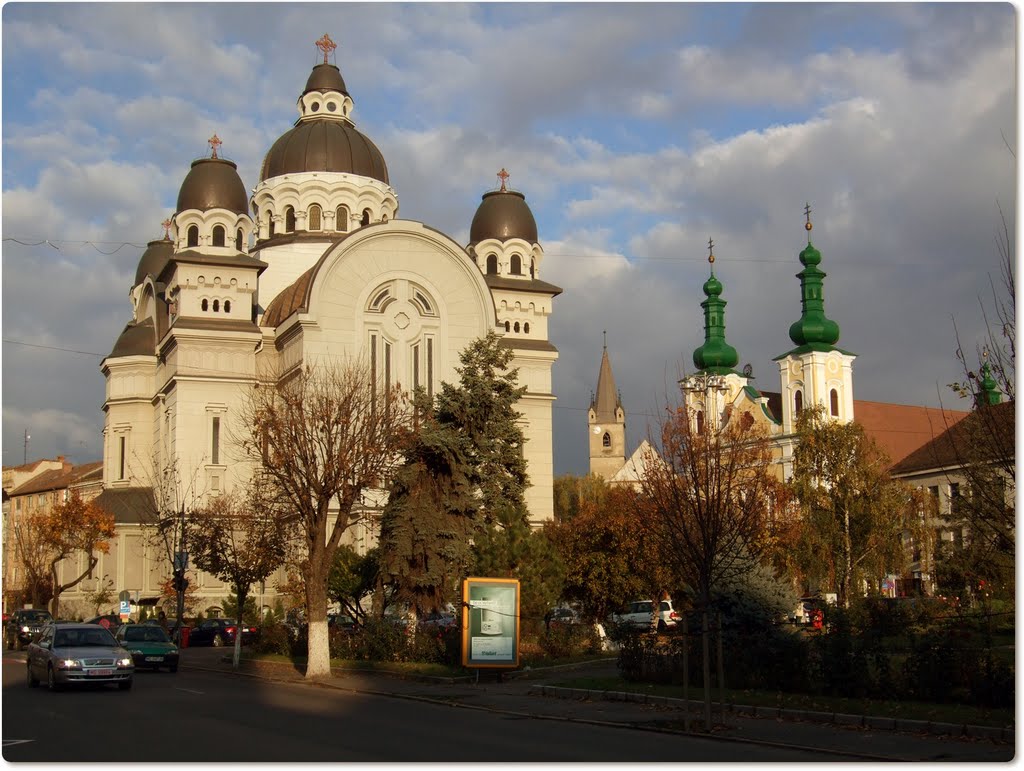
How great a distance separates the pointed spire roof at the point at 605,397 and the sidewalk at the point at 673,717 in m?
120

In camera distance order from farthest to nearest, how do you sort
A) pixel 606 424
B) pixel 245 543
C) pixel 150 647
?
pixel 606 424 < pixel 245 543 < pixel 150 647

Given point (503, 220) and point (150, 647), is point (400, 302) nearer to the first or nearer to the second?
point (503, 220)

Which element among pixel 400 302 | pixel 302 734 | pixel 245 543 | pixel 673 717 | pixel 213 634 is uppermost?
pixel 400 302

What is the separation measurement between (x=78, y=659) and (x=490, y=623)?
8.26m

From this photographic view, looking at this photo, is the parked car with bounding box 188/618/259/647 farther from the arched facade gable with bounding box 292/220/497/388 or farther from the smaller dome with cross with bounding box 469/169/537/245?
the smaller dome with cross with bounding box 469/169/537/245

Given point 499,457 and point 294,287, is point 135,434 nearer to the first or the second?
point 294,287

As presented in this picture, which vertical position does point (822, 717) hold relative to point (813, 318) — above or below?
below

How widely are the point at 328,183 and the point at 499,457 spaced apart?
40.0 m

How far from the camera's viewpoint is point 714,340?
94812mm

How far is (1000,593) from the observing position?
1501 inches

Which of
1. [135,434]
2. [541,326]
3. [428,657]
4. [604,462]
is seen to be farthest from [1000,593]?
[604,462]

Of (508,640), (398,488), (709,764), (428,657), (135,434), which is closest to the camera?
(709,764)

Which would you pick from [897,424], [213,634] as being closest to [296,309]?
[213,634]

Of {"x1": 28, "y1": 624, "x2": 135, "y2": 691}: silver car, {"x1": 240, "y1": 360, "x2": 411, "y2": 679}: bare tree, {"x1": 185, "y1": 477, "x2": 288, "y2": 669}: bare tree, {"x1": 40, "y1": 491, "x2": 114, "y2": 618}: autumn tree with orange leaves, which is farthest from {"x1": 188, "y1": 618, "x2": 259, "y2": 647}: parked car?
{"x1": 28, "y1": 624, "x2": 135, "y2": 691}: silver car
